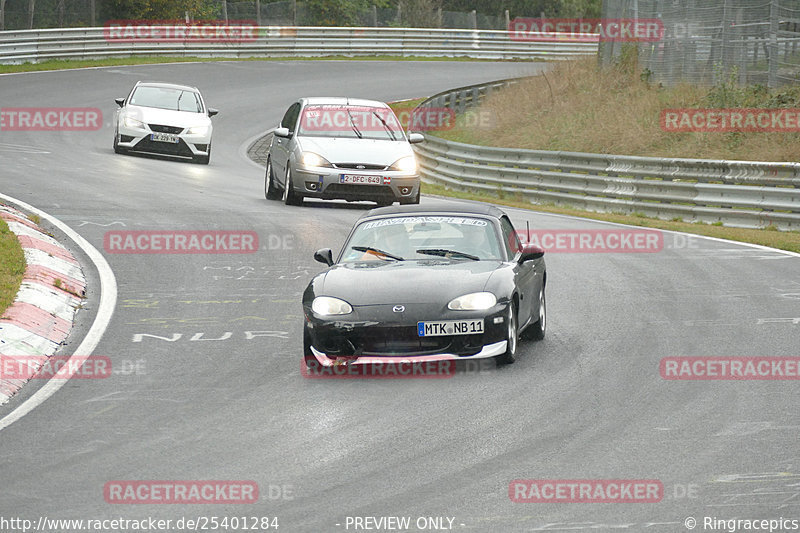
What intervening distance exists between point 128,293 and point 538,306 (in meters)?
4.35

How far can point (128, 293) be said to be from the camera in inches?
502

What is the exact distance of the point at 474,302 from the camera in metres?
9.44

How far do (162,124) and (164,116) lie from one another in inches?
8.0

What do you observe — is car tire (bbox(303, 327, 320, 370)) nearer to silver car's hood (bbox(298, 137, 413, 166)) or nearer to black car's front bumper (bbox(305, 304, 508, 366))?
black car's front bumper (bbox(305, 304, 508, 366))

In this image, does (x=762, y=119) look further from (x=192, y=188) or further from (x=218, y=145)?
(x=218, y=145)
